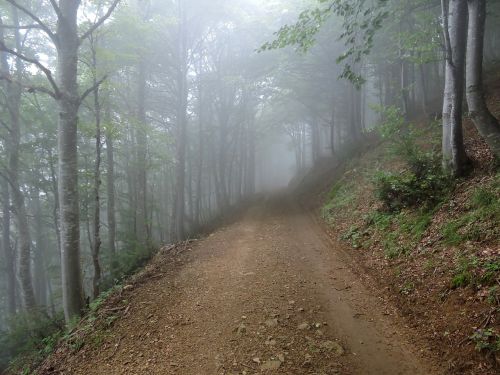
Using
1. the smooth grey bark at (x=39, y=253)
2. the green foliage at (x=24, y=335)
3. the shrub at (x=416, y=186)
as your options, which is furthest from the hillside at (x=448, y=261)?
the smooth grey bark at (x=39, y=253)

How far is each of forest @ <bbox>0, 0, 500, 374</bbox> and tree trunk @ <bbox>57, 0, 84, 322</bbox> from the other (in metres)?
0.03

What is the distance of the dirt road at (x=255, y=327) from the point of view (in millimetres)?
3646

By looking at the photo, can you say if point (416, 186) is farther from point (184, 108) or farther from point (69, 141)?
point (184, 108)

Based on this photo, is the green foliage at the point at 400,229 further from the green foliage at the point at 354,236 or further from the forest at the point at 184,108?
the green foliage at the point at 354,236

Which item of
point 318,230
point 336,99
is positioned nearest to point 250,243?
point 318,230

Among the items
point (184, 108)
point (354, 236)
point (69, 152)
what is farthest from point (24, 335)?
point (184, 108)

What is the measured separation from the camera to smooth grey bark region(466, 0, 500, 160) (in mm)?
6422

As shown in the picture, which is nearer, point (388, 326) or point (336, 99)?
point (388, 326)

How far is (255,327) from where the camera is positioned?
14.3 ft

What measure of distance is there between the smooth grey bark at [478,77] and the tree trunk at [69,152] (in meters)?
8.50

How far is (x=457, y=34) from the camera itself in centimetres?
685

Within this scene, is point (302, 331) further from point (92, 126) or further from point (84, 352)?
point (92, 126)

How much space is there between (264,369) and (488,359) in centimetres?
243

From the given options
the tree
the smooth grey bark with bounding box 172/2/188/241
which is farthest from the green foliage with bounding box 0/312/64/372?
the smooth grey bark with bounding box 172/2/188/241
